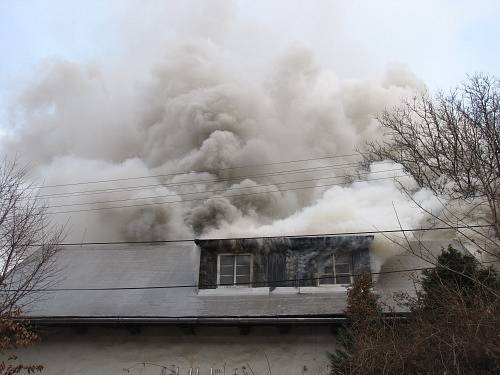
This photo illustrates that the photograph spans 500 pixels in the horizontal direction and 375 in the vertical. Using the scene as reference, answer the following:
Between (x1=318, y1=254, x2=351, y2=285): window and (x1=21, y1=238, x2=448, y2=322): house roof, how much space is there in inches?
11.2

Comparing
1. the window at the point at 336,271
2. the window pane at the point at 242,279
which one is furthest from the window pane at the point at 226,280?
the window at the point at 336,271

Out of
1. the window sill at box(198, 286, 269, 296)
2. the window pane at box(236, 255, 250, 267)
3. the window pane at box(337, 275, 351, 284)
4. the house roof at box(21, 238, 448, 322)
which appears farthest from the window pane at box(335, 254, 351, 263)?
the window pane at box(236, 255, 250, 267)

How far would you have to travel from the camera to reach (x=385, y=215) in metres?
10.7

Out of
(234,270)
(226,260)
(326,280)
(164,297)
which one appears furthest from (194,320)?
(326,280)

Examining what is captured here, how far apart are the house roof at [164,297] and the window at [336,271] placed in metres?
0.29

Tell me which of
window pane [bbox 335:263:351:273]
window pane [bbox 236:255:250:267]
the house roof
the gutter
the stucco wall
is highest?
window pane [bbox 236:255:250:267]

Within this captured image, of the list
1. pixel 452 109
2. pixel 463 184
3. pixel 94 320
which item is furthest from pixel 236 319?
pixel 452 109

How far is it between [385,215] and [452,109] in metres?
2.99

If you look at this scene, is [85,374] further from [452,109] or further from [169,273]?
[452,109]

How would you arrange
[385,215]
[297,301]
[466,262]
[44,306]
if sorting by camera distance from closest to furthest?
1. [466,262]
2. [297,301]
3. [44,306]
4. [385,215]

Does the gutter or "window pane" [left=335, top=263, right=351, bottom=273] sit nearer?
the gutter

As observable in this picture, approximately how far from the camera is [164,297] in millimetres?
9773

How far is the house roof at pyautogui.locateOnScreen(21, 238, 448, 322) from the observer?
8906 mm

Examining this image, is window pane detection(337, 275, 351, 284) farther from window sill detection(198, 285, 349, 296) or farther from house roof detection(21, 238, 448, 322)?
house roof detection(21, 238, 448, 322)
